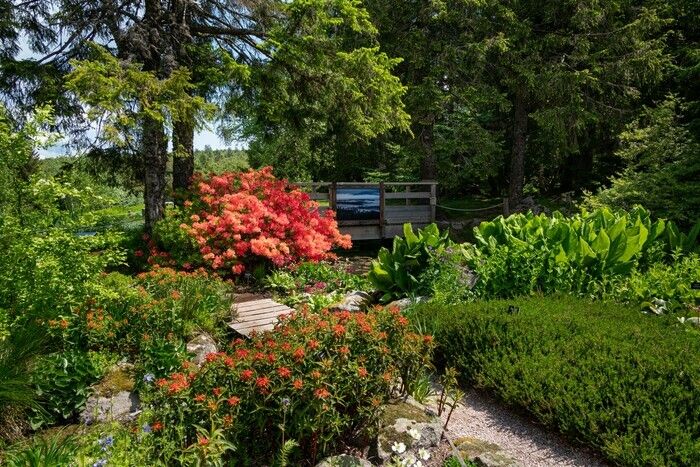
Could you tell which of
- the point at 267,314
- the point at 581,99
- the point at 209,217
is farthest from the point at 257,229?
the point at 581,99

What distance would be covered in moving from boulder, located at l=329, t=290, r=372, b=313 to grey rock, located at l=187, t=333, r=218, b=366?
171cm

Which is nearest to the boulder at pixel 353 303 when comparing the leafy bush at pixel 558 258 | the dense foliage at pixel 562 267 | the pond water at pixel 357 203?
the dense foliage at pixel 562 267

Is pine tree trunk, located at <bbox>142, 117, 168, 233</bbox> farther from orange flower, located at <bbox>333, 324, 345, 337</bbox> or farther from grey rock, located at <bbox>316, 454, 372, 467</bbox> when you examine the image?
grey rock, located at <bbox>316, 454, 372, 467</bbox>

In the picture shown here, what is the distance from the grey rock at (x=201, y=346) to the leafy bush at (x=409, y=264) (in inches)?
90.0

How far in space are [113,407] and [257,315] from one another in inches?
92.9

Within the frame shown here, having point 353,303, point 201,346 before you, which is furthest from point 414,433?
point 353,303

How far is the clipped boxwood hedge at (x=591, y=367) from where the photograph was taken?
2.94 meters

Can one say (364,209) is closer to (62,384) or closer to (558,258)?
(558,258)

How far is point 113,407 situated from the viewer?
140 inches

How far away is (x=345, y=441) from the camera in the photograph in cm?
305

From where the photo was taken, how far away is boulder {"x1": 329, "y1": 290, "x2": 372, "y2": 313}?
6027mm

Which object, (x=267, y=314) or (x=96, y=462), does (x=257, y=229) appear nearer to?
(x=267, y=314)

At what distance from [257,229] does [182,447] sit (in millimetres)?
5046

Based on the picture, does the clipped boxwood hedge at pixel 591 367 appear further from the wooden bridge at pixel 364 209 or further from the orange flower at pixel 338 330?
the wooden bridge at pixel 364 209
